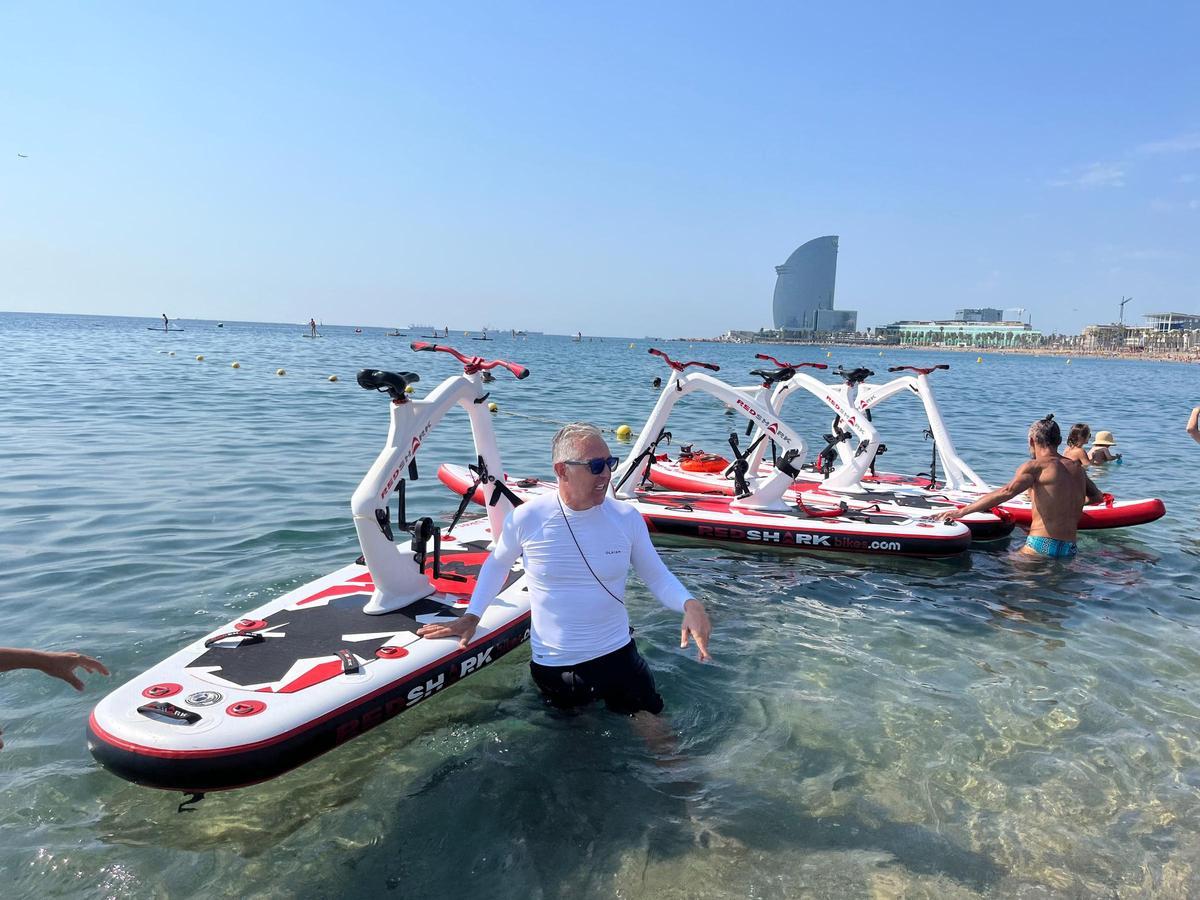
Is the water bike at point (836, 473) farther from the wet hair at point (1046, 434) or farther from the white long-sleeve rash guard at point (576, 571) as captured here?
the white long-sleeve rash guard at point (576, 571)

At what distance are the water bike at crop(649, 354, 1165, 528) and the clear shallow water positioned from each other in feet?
1.77

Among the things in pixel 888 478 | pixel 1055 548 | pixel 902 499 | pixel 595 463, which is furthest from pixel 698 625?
pixel 888 478

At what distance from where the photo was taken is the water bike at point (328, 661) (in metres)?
3.98

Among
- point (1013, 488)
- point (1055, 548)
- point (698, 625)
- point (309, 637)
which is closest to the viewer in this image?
point (698, 625)

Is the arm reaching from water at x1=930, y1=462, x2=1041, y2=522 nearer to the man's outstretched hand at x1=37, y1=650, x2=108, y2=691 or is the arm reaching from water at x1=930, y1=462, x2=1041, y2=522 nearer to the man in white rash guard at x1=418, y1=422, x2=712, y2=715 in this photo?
the man in white rash guard at x1=418, y1=422, x2=712, y2=715

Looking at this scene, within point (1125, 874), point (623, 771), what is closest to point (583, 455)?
point (623, 771)

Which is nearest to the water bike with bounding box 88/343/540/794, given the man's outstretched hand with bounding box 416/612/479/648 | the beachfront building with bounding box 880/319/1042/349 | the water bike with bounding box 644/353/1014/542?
the man's outstretched hand with bounding box 416/612/479/648

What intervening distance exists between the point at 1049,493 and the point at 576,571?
7.38 m

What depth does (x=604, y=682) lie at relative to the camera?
4457mm

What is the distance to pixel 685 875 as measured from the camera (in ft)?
13.0

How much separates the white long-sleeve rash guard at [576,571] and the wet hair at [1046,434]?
21.2 ft

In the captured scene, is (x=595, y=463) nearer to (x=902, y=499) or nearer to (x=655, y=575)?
(x=655, y=575)

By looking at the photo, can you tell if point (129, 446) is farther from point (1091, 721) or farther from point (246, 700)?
point (1091, 721)

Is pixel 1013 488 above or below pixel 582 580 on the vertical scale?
below
